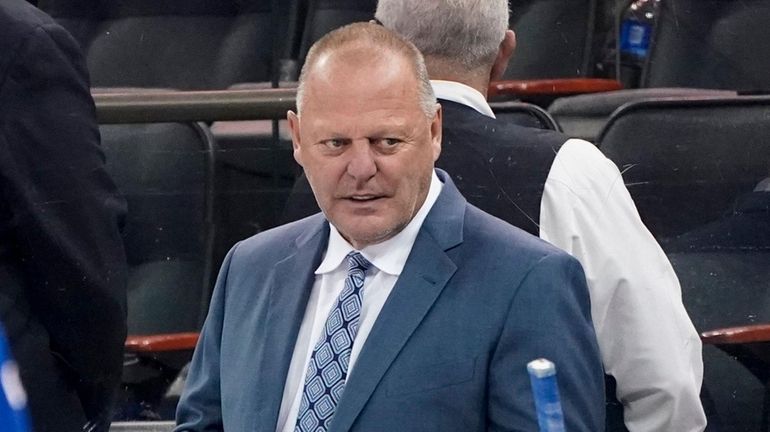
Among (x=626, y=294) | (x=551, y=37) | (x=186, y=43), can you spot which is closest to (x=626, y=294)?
(x=626, y=294)

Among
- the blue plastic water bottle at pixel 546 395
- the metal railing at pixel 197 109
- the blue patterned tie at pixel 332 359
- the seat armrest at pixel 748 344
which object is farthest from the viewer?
the metal railing at pixel 197 109

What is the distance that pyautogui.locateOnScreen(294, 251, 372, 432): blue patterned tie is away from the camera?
1.85 m

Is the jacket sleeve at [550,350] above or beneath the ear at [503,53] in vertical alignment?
beneath

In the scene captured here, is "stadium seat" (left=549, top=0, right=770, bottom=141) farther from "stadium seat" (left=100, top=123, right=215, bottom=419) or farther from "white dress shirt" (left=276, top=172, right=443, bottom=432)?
"white dress shirt" (left=276, top=172, right=443, bottom=432)

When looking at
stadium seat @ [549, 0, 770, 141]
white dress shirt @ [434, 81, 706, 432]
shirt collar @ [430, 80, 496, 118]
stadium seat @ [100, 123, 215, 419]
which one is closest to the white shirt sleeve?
white dress shirt @ [434, 81, 706, 432]

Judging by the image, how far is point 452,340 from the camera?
1.80m

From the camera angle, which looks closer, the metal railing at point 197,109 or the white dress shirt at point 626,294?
the white dress shirt at point 626,294

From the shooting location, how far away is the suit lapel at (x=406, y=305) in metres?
1.81

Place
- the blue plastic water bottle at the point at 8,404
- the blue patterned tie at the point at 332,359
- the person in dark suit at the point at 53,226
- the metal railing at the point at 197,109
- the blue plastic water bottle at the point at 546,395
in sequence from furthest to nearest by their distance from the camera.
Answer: the metal railing at the point at 197,109 → the person in dark suit at the point at 53,226 → the blue patterned tie at the point at 332,359 → the blue plastic water bottle at the point at 8,404 → the blue plastic water bottle at the point at 546,395

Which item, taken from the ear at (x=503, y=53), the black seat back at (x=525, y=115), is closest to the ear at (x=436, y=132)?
the ear at (x=503, y=53)

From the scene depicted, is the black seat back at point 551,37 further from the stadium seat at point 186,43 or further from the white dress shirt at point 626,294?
the white dress shirt at point 626,294

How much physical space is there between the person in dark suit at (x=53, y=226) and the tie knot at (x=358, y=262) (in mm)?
488

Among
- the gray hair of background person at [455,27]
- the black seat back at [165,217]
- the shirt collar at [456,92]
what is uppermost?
the gray hair of background person at [455,27]

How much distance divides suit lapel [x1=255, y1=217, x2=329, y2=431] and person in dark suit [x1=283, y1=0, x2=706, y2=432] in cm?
37
